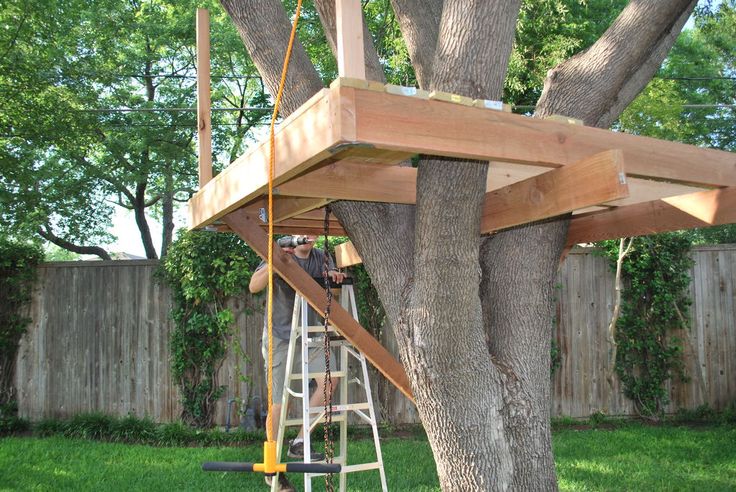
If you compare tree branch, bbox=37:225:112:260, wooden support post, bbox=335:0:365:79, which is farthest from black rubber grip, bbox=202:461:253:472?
tree branch, bbox=37:225:112:260

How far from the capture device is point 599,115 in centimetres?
286

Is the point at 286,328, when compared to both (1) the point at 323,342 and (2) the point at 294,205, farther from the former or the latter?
(2) the point at 294,205

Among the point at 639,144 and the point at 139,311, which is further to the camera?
the point at 139,311

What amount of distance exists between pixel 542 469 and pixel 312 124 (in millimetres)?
1594

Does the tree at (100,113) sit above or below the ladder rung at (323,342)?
above

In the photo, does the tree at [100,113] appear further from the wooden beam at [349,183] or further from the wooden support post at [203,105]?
the wooden beam at [349,183]

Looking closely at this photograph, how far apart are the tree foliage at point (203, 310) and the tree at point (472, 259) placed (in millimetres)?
3757

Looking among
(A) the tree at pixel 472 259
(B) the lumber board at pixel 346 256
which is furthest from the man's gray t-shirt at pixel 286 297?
(A) the tree at pixel 472 259

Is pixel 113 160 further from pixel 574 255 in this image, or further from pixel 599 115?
pixel 599 115

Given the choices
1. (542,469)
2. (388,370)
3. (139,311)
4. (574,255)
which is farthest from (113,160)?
(542,469)

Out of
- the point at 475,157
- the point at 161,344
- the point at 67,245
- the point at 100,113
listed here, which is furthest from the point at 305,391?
the point at 67,245

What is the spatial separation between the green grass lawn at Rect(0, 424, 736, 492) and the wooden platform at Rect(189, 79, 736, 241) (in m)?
2.26

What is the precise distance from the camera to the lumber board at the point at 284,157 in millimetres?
1718

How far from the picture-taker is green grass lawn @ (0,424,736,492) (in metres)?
4.47
